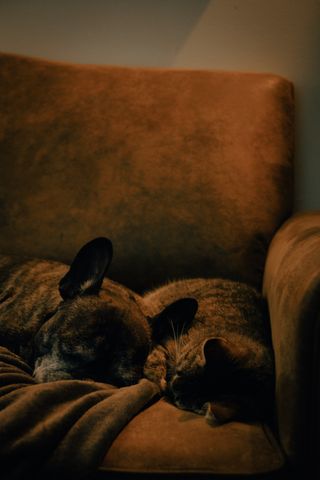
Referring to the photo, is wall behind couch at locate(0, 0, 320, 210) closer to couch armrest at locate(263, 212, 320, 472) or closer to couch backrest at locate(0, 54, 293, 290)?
couch backrest at locate(0, 54, 293, 290)

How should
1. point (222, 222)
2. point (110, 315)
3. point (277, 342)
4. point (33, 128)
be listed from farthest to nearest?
1. point (33, 128)
2. point (222, 222)
3. point (110, 315)
4. point (277, 342)

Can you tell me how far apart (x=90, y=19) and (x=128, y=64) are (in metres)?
0.28

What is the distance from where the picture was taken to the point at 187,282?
191cm

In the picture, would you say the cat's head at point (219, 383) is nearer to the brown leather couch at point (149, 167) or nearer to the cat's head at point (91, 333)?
the cat's head at point (91, 333)

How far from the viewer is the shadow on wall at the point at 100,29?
2.46m

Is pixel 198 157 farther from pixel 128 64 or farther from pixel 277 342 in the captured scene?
pixel 277 342

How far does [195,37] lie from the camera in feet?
8.07

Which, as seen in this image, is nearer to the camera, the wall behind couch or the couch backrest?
the couch backrest

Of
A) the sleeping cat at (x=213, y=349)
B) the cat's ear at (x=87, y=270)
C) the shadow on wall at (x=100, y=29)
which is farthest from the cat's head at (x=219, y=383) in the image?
the shadow on wall at (x=100, y=29)

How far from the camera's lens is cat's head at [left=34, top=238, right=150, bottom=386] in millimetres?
1409

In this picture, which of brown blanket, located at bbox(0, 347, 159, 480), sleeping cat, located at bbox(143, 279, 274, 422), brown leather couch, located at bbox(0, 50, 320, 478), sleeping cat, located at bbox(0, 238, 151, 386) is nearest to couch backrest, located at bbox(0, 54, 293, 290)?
brown leather couch, located at bbox(0, 50, 320, 478)

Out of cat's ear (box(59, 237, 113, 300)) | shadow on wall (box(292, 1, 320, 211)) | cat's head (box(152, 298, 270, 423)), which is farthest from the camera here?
shadow on wall (box(292, 1, 320, 211))

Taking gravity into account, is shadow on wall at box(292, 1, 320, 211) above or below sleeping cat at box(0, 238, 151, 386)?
above

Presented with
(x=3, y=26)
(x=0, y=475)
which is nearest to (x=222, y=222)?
(x=0, y=475)
